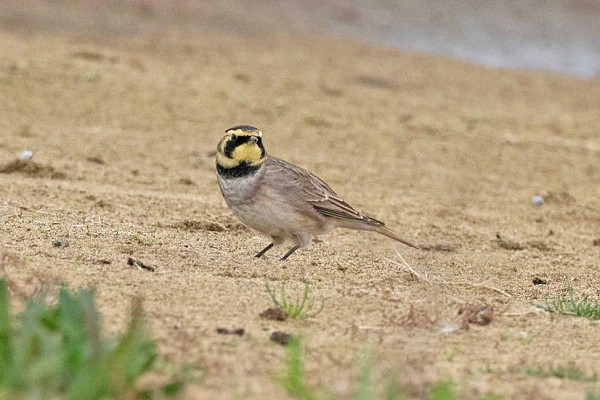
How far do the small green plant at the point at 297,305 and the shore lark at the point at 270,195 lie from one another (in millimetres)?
1412

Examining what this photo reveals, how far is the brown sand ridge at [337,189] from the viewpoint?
182 inches

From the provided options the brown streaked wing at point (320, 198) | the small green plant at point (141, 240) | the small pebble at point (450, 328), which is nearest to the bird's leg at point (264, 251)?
the brown streaked wing at point (320, 198)

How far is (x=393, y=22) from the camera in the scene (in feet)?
66.8

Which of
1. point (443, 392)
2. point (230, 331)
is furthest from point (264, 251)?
point (443, 392)

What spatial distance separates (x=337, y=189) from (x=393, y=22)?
11508mm

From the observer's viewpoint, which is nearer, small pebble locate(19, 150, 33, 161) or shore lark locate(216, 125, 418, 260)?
shore lark locate(216, 125, 418, 260)

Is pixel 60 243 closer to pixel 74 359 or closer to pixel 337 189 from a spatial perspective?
pixel 74 359

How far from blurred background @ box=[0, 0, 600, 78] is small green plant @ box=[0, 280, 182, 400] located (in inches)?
449

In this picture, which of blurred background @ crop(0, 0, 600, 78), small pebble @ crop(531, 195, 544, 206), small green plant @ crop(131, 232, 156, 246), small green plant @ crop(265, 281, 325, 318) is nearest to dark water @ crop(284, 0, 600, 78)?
blurred background @ crop(0, 0, 600, 78)

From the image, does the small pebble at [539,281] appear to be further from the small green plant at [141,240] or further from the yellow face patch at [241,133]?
the small green plant at [141,240]

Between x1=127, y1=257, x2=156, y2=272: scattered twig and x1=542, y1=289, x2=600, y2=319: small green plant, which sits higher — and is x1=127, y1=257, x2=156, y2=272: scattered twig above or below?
below

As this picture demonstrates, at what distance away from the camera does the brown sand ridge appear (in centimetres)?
462

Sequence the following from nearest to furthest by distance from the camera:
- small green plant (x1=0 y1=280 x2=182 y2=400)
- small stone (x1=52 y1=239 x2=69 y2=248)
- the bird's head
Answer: small green plant (x1=0 y1=280 x2=182 y2=400), small stone (x1=52 y1=239 x2=69 y2=248), the bird's head

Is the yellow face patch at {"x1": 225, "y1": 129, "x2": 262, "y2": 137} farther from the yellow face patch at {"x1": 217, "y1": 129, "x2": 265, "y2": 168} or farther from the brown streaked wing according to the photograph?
the brown streaked wing
